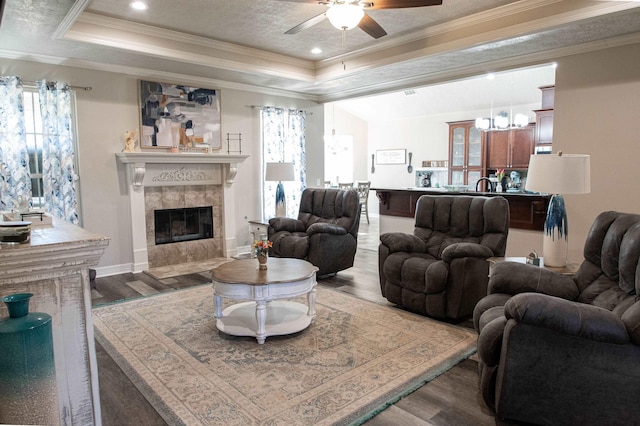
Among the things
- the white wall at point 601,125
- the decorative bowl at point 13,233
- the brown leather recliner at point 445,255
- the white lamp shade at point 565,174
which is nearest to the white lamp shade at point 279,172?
the brown leather recliner at point 445,255

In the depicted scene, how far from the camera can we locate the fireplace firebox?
234 inches

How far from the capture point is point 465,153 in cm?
959

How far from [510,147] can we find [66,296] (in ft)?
28.9

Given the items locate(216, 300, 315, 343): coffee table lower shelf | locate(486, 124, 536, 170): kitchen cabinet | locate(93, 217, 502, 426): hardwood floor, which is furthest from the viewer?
locate(486, 124, 536, 170): kitchen cabinet

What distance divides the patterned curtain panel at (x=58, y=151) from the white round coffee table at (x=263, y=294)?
262cm

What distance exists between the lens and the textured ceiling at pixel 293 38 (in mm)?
3850

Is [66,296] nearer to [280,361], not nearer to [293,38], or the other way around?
[280,361]

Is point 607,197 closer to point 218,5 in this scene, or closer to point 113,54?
point 218,5

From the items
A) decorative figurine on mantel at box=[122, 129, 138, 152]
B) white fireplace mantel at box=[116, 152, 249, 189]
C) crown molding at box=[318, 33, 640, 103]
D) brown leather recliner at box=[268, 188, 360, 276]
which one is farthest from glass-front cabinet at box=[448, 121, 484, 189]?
decorative figurine on mantel at box=[122, 129, 138, 152]

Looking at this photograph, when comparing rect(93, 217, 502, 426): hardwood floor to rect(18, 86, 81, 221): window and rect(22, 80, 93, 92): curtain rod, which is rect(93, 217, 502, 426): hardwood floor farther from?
rect(22, 80, 93, 92): curtain rod

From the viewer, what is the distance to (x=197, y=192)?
6219mm

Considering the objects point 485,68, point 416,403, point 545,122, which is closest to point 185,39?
point 485,68

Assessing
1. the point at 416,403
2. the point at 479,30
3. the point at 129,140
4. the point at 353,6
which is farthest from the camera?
the point at 129,140

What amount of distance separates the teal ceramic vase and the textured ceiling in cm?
288
